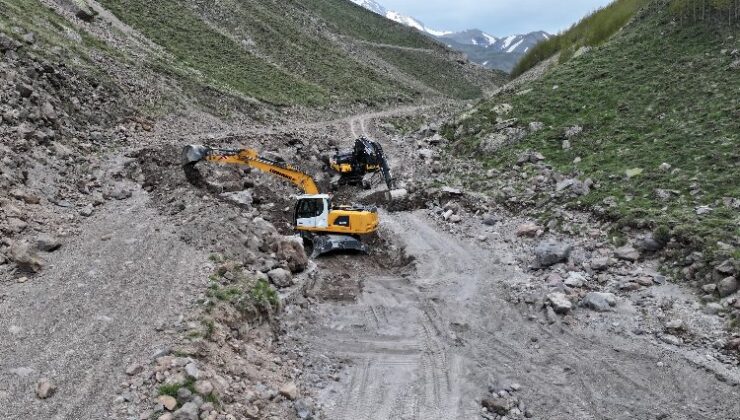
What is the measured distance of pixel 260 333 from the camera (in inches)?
521

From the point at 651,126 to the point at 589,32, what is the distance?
2958 cm

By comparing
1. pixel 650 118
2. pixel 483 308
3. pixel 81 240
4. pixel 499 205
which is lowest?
pixel 81 240

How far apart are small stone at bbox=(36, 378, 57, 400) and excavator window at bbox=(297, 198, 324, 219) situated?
1092 cm

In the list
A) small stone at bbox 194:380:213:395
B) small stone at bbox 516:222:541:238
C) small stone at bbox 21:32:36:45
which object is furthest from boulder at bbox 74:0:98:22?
small stone at bbox 194:380:213:395

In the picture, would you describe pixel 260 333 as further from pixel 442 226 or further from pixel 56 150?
pixel 56 150

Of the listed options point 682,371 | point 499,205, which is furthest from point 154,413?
point 499,205

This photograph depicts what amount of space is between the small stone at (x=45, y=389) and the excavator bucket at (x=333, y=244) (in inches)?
400

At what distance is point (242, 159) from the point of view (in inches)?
793

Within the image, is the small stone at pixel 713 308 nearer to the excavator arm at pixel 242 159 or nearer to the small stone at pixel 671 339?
the small stone at pixel 671 339

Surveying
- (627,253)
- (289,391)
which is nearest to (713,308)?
(627,253)

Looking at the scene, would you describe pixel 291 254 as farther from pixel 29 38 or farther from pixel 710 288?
pixel 29 38

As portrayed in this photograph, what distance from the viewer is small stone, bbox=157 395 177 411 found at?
913 cm

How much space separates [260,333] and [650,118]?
71.9ft

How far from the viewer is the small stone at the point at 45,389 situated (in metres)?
9.21
